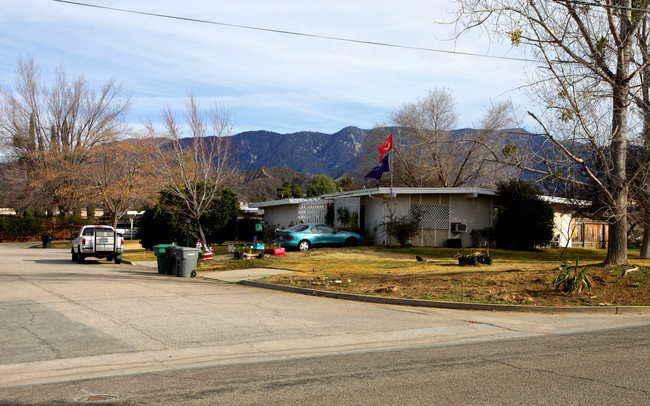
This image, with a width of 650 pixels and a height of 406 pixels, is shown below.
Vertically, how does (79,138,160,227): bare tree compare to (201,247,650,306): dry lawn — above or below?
above

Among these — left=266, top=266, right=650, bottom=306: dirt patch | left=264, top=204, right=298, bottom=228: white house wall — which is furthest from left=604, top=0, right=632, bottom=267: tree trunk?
left=264, top=204, right=298, bottom=228: white house wall

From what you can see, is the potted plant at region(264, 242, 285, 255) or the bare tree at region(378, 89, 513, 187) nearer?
the potted plant at region(264, 242, 285, 255)

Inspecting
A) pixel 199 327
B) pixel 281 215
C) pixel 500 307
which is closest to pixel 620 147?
pixel 500 307

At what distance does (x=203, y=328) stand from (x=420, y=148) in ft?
124

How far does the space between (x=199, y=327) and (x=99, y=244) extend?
17620mm

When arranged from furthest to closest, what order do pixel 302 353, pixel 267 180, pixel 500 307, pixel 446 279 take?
1. pixel 267 180
2. pixel 446 279
3. pixel 500 307
4. pixel 302 353

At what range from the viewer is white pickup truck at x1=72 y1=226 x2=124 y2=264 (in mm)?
25484

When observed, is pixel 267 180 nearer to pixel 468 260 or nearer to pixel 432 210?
pixel 432 210

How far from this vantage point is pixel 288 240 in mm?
27531

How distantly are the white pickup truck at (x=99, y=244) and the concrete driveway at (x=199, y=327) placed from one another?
10.8 metres

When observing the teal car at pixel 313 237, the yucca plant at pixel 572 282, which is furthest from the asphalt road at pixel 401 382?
the teal car at pixel 313 237

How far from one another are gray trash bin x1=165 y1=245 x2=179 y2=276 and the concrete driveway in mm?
4837

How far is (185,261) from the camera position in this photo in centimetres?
1955

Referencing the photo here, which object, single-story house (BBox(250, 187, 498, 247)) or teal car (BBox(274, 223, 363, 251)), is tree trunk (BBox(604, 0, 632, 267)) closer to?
single-story house (BBox(250, 187, 498, 247))
